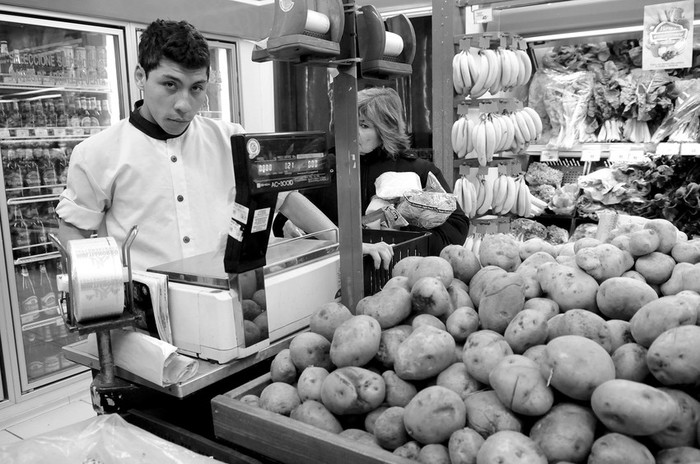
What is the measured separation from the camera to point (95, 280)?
1231 mm

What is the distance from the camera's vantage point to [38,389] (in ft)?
12.3

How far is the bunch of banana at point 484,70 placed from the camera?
11.9 feet

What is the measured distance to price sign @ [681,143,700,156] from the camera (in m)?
3.40

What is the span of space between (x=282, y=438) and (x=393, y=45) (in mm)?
997

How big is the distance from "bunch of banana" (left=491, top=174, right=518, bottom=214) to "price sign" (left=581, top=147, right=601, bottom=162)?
503 millimetres

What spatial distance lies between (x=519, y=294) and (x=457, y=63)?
8.86ft

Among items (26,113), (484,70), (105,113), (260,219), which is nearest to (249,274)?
(260,219)

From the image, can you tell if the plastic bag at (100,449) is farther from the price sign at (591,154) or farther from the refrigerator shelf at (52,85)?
the price sign at (591,154)

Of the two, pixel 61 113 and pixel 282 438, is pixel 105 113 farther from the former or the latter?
pixel 282 438

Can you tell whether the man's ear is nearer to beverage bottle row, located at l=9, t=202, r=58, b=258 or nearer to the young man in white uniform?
the young man in white uniform

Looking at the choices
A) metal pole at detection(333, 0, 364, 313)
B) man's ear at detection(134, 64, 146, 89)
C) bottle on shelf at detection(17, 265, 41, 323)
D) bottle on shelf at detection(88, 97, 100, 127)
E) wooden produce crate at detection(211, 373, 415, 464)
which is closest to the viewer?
wooden produce crate at detection(211, 373, 415, 464)

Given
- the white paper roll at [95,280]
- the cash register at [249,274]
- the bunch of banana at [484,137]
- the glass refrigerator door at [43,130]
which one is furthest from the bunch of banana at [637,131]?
the white paper roll at [95,280]

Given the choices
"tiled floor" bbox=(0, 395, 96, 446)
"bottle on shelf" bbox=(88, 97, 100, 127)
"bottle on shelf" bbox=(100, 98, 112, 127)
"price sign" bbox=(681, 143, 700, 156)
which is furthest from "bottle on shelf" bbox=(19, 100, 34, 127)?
"price sign" bbox=(681, 143, 700, 156)

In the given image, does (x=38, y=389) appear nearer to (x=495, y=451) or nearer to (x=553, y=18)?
(x=495, y=451)
